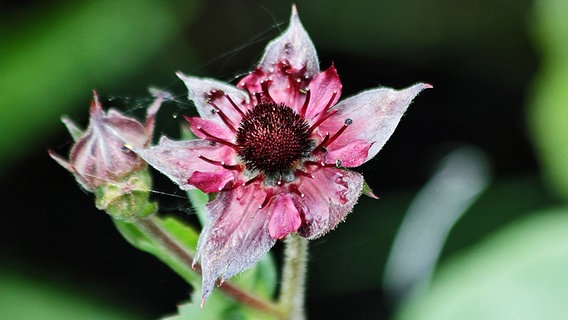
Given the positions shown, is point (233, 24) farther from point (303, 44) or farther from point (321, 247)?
point (303, 44)

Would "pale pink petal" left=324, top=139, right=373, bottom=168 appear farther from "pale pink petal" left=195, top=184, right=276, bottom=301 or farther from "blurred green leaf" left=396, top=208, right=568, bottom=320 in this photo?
"blurred green leaf" left=396, top=208, right=568, bottom=320

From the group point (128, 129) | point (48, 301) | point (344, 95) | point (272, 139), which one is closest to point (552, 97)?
point (344, 95)

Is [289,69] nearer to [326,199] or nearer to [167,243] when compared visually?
[326,199]

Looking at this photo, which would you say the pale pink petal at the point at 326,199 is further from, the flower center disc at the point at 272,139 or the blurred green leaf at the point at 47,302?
the blurred green leaf at the point at 47,302

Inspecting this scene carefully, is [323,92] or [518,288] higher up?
[323,92]

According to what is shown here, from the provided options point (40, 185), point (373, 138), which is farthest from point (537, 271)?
point (40, 185)

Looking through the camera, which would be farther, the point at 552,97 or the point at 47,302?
the point at 47,302

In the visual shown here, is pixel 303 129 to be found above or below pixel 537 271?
above
